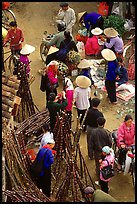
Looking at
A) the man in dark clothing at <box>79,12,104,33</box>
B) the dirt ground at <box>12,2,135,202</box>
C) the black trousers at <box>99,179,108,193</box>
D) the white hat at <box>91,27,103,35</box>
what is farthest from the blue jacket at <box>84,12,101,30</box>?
the black trousers at <box>99,179,108,193</box>

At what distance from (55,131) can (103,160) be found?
3.65 ft

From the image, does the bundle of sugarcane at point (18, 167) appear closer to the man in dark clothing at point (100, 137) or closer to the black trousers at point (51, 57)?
the man in dark clothing at point (100, 137)

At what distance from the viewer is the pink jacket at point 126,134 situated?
1116cm

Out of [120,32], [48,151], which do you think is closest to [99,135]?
[48,151]

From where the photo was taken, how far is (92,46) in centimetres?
1484

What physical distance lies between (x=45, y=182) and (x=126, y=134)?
71.7 inches

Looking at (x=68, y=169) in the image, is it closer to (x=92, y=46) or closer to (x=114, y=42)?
(x=114, y=42)

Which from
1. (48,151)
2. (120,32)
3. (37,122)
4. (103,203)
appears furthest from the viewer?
(120,32)

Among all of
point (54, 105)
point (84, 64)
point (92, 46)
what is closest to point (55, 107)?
Result: point (54, 105)

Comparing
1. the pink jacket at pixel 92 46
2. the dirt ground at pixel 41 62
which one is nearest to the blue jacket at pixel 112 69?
the dirt ground at pixel 41 62

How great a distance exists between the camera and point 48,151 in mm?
10258

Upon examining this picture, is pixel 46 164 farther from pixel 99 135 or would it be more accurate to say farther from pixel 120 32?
pixel 120 32

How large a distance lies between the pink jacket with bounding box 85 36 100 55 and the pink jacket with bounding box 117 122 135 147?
4.12m

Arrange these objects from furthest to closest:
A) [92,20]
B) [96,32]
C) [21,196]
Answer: [92,20], [96,32], [21,196]
